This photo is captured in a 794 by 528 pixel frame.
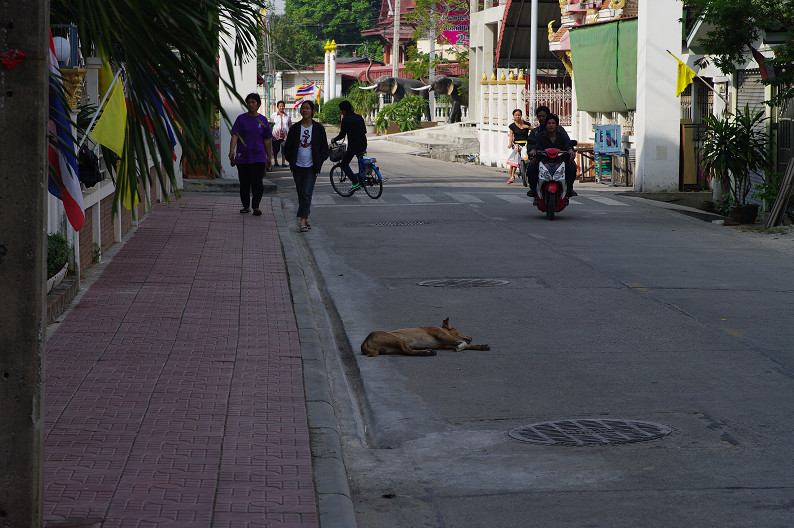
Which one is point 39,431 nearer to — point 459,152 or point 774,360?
point 774,360

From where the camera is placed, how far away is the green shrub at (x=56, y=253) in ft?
32.4

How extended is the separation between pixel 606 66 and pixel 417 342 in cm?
2281

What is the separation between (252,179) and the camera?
60.0 ft

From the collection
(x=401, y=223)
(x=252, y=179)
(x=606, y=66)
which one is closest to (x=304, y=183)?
(x=252, y=179)

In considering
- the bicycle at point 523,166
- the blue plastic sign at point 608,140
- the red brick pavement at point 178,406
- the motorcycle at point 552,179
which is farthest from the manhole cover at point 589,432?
the blue plastic sign at point 608,140

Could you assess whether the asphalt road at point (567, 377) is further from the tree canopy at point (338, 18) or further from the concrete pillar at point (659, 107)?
the tree canopy at point (338, 18)

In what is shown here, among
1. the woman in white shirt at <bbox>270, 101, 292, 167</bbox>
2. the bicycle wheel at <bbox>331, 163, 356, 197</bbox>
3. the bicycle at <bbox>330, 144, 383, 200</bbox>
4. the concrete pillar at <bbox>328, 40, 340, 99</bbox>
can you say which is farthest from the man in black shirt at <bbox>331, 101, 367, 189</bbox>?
the concrete pillar at <bbox>328, 40, 340, 99</bbox>

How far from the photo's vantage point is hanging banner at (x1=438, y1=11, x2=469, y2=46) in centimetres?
6359

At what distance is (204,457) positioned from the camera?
5477mm

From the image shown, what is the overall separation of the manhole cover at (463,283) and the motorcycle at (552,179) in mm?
6531

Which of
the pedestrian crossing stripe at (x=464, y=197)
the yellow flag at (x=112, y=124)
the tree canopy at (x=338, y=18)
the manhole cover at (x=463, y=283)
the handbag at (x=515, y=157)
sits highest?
the tree canopy at (x=338, y=18)

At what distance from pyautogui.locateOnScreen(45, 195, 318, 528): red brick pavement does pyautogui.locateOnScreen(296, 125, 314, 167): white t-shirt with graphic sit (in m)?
4.72

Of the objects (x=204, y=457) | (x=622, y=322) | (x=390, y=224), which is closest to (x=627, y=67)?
(x=390, y=224)

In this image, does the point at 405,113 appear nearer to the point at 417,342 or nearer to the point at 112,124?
the point at 417,342
